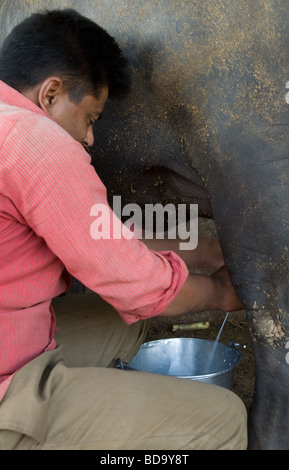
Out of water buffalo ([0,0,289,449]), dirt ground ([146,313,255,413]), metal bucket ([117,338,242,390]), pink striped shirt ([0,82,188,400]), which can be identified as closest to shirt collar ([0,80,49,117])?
pink striped shirt ([0,82,188,400])

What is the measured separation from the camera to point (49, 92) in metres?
1.49

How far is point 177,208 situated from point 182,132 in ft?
1.81

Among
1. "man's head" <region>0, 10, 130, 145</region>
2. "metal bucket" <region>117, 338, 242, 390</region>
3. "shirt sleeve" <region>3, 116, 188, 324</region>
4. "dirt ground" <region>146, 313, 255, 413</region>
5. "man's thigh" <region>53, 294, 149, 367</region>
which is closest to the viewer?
"shirt sleeve" <region>3, 116, 188, 324</region>

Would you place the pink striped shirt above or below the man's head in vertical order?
below

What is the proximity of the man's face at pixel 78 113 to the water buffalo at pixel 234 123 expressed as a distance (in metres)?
0.16

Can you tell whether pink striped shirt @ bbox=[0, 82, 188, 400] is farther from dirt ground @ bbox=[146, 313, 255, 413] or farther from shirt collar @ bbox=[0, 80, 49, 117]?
dirt ground @ bbox=[146, 313, 255, 413]

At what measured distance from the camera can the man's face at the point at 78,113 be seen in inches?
60.1

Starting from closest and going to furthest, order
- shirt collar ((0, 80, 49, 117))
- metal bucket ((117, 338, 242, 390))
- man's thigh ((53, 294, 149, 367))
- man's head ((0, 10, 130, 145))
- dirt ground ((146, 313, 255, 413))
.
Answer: shirt collar ((0, 80, 49, 117)) → man's head ((0, 10, 130, 145)) → man's thigh ((53, 294, 149, 367)) → metal bucket ((117, 338, 242, 390)) → dirt ground ((146, 313, 255, 413))

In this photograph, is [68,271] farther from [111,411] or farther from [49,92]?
[49,92]

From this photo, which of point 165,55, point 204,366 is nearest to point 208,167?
point 165,55

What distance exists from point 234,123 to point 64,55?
44cm

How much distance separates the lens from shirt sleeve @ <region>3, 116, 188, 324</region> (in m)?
1.25

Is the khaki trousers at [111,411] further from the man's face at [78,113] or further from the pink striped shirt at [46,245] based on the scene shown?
the man's face at [78,113]

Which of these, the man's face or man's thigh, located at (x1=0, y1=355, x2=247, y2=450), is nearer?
man's thigh, located at (x1=0, y1=355, x2=247, y2=450)
